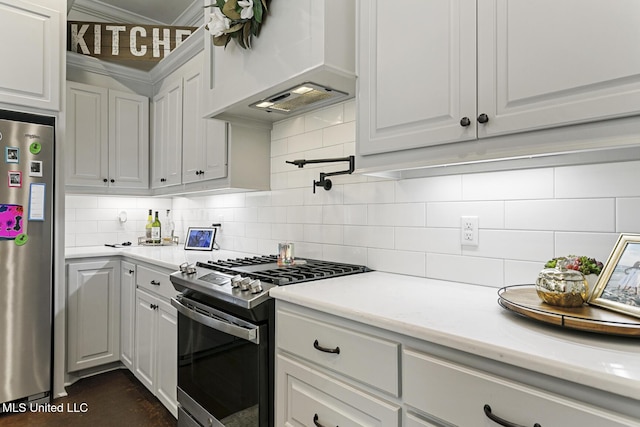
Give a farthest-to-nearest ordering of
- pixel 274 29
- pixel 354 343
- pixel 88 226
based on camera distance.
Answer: pixel 88 226, pixel 274 29, pixel 354 343

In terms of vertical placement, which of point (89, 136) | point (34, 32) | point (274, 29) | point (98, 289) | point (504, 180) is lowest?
point (98, 289)

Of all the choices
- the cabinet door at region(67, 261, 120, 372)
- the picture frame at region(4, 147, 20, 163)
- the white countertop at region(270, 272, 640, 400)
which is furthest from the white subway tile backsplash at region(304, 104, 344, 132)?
the cabinet door at region(67, 261, 120, 372)

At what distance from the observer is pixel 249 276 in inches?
63.7

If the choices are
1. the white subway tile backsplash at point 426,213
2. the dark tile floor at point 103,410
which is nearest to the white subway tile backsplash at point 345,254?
the white subway tile backsplash at point 426,213

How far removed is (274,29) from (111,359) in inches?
104

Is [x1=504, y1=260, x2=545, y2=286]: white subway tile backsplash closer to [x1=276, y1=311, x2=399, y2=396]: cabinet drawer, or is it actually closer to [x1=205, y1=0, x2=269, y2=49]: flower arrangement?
[x1=276, y1=311, x2=399, y2=396]: cabinet drawer

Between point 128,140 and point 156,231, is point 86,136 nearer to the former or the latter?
point 128,140

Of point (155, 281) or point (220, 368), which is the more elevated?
point (155, 281)

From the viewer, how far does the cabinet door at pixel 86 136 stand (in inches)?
117

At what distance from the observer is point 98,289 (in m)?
2.76

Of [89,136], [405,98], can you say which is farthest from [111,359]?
[405,98]

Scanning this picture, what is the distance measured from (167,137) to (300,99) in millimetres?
1650

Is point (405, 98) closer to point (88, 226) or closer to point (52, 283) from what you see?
point (52, 283)

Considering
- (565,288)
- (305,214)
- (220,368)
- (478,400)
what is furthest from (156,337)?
(565,288)
